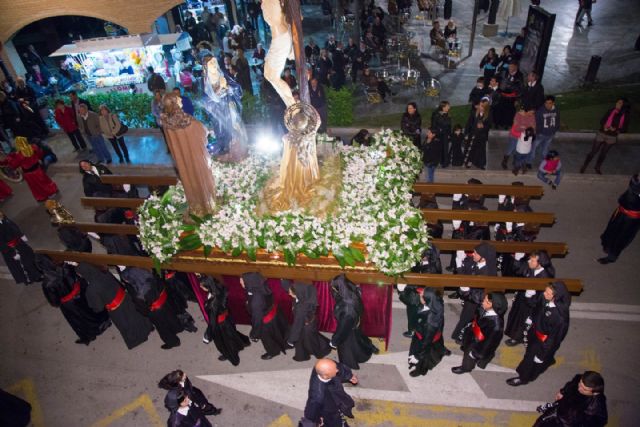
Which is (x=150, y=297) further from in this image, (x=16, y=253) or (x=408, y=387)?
(x=408, y=387)

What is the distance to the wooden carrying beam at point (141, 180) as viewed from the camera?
27.5 ft

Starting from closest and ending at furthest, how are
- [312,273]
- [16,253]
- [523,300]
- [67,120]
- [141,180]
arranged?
1. [312,273]
2. [523,300]
3. [16,253]
4. [141,180]
5. [67,120]

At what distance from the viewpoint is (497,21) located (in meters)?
21.2

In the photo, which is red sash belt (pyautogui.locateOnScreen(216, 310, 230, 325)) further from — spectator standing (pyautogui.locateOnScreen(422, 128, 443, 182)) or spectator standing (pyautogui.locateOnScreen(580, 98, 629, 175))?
spectator standing (pyautogui.locateOnScreen(580, 98, 629, 175))

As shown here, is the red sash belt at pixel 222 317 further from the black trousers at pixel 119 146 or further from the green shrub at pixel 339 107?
the green shrub at pixel 339 107

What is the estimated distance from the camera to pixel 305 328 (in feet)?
20.9

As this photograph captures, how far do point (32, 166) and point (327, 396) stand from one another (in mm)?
9296

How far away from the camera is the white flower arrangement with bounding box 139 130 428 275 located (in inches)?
237

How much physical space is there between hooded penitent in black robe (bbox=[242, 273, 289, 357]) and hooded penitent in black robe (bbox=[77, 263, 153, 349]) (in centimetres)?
205

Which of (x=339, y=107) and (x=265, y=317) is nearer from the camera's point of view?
(x=265, y=317)

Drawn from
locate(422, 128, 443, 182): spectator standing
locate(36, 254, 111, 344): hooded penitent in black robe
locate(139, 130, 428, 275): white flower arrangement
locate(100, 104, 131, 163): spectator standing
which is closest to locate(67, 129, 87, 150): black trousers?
locate(100, 104, 131, 163): spectator standing

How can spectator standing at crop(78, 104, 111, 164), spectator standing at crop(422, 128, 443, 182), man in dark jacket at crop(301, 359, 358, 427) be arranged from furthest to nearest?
spectator standing at crop(78, 104, 111, 164), spectator standing at crop(422, 128, 443, 182), man in dark jacket at crop(301, 359, 358, 427)

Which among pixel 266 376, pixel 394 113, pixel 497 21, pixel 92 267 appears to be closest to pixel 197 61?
pixel 394 113

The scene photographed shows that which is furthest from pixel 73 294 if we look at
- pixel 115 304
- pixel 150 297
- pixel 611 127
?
pixel 611 127
